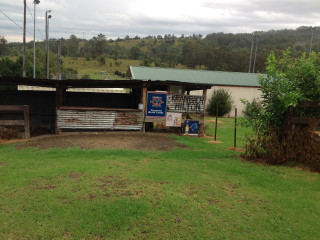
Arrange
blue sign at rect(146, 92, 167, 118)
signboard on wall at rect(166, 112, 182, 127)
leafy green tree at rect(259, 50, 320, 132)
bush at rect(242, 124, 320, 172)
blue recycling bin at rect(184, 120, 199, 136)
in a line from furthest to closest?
blue recycling bin at rect(184, 120, 199, 136) → signboard on wall at rect(166, 112, 182, 127) → blue sign at rect(146, 92, 167, 118) → leafy green tree at rect(259, 50, 320, 132) → bush at rect(242, 124, 320, 172)

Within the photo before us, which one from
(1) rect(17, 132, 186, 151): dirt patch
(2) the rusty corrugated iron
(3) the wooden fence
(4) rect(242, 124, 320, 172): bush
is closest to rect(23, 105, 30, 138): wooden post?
(3) the wooden fence

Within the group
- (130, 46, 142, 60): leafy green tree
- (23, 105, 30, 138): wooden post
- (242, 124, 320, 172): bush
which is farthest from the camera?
(130, 46, 142, 60): leafy green tree

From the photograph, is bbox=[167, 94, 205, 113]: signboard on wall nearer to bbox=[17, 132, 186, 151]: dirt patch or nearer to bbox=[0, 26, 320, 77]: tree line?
bbox=[17, 132, 186, 151]: dirt patch

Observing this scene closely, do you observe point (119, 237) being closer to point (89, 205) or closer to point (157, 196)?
point (89, 205)

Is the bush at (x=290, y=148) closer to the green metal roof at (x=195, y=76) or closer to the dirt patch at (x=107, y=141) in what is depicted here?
the dirt patch at (x=107, y=141)

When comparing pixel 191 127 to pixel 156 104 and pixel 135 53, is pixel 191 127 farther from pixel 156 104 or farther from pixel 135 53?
pixel 135 53

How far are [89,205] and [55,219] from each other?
1.96ft

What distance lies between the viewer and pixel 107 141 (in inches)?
464

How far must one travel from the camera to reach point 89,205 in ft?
16.0

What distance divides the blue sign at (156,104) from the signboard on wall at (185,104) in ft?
0.93

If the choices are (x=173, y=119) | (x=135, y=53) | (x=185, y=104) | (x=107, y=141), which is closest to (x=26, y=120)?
(x=107, y=141)

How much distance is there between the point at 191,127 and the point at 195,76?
69.1 feet

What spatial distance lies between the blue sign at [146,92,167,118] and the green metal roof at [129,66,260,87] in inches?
650

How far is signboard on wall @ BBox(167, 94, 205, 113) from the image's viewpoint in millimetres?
14367
